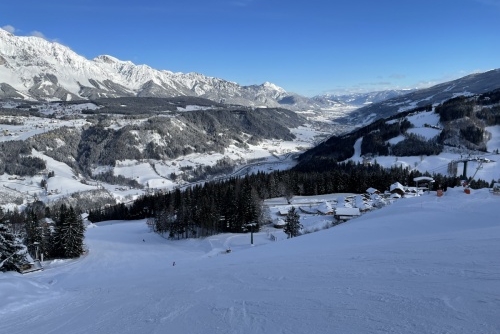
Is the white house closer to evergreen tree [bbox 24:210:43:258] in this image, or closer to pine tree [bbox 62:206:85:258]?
pine tree [bbox 62:206:85:258]

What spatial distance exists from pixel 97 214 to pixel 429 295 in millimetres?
118744

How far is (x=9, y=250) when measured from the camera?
41.4m

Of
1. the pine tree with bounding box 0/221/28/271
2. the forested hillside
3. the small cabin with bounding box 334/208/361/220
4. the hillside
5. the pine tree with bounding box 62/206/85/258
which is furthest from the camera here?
the forested hillside

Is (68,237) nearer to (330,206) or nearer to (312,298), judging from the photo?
(330,206)

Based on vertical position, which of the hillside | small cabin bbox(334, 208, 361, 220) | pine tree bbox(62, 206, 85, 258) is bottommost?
small cabin bbox(334, 208, 361, 220)

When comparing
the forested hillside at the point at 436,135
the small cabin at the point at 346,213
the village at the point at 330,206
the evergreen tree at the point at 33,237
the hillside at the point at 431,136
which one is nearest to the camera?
the evergreen tree at the point at 33,237

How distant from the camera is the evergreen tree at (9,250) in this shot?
40.3 meters

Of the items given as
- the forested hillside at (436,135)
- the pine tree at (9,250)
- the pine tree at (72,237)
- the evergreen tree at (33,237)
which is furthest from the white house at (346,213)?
the forested hillside at (436,135)

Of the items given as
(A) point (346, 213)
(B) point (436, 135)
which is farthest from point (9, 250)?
(B) point (436, 135)

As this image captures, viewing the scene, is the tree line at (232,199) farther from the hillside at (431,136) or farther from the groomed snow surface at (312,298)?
the groomed snow surface at (312,298)

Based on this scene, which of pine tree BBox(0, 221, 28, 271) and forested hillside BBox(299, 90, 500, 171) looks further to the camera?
forested hillside BBox(299, 90, 500, 171)

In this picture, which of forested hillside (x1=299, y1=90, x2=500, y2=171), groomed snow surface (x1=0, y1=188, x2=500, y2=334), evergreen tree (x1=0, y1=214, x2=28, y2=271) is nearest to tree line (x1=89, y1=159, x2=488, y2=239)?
evergreen tree (x1=0, y1=214, x2=28, y2=271)

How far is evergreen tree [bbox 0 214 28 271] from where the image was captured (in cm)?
4034

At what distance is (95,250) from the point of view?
199 ft
